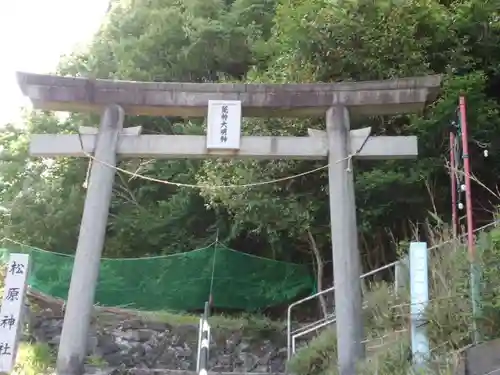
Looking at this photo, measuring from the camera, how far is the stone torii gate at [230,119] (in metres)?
6.91

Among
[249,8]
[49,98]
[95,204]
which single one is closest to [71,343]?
[95,204]

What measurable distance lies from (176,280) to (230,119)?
178 inches

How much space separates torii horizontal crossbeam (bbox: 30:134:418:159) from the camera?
7008 millimetres

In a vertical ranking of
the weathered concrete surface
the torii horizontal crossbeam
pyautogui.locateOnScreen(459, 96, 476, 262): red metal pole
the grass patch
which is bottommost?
the grass patch

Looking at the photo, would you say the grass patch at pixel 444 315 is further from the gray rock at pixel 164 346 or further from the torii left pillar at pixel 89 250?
the gray rock at pixel 164 346

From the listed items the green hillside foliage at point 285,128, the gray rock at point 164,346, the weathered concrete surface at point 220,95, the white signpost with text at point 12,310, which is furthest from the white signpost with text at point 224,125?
the gray rock at point 164,346

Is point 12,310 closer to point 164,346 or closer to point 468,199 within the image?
point 164,346

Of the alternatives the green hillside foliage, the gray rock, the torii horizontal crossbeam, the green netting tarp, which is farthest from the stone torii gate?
the green netting tarp

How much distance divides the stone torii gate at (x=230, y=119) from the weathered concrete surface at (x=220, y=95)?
1 centimetres

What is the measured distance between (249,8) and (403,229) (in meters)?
6.86

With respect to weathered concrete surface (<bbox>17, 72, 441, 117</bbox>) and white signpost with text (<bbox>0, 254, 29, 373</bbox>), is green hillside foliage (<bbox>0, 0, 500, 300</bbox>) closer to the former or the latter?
weathered concrete surface (<bbox>17, 72, 441, 117</bbox>)

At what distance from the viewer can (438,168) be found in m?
9.11

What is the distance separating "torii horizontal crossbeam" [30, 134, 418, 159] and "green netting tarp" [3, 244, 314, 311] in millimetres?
3867

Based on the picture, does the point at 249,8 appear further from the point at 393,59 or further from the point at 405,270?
the point at 405,270
